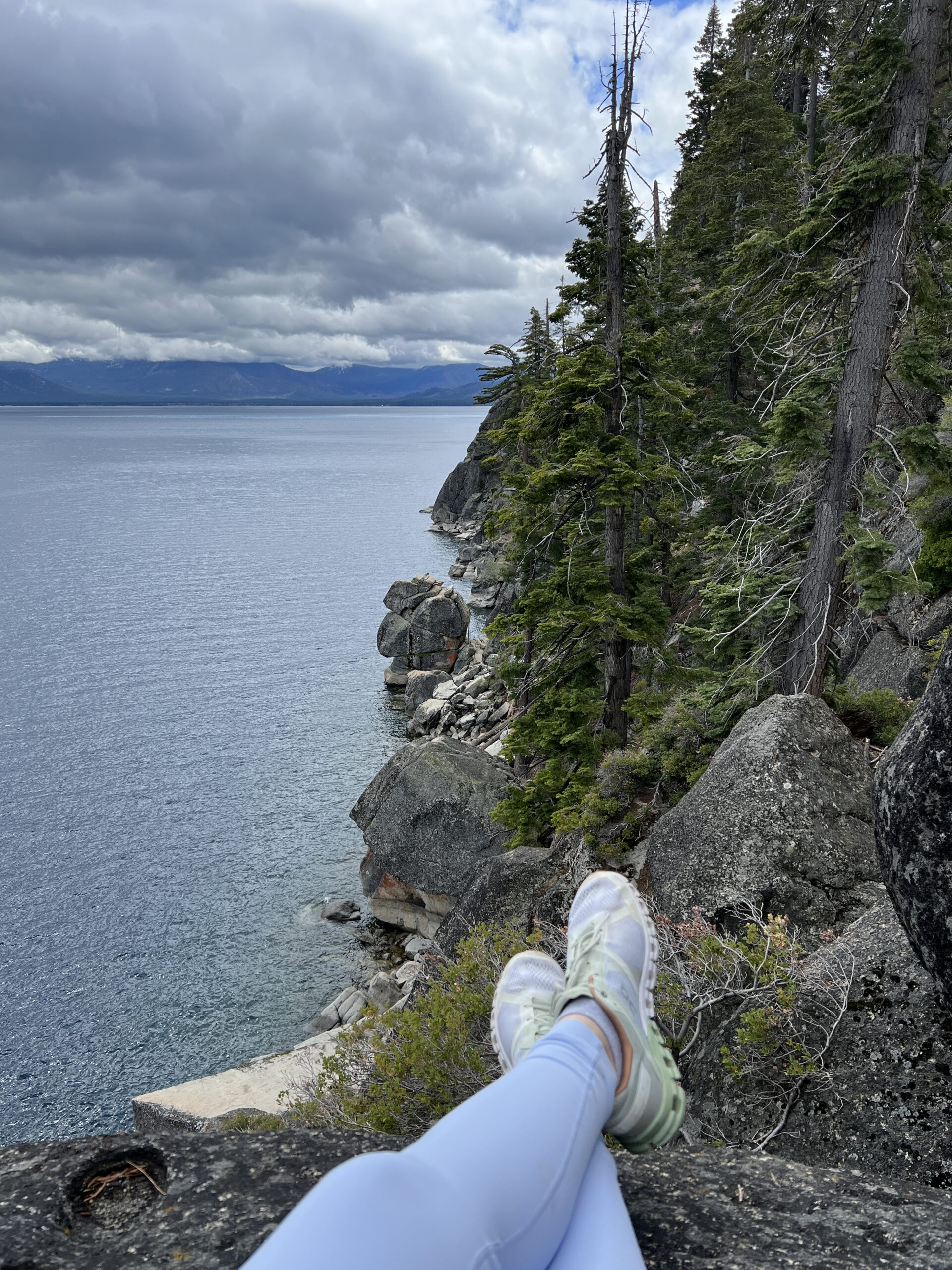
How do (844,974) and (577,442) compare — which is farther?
(577,442)

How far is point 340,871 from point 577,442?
53.2ft

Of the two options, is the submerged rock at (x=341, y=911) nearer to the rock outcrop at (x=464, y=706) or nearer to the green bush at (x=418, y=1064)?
the rock outcrop at (x=464, y=706)

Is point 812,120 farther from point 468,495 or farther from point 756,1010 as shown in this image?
point 468,495

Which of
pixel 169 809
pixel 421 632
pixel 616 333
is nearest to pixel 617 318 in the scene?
pixel 616 333

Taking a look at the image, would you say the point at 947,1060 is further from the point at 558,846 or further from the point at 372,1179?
the point at 558,846

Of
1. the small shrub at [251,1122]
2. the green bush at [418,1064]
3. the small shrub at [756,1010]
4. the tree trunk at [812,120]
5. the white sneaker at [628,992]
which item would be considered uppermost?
the tree trunk at [812,120]

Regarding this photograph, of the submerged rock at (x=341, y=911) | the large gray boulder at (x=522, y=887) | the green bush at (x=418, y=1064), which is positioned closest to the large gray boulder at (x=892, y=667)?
the large gray boulder at (x=522, y=887)

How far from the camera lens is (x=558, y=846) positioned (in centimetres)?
1360

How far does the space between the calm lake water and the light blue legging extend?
56.5 feet

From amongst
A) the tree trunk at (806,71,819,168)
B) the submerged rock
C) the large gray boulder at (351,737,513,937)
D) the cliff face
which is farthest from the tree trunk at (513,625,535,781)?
the cliff face

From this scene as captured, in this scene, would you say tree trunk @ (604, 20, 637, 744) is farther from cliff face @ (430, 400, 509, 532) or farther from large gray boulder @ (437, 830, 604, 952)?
cliff face @ (430, 400, 509, 532)

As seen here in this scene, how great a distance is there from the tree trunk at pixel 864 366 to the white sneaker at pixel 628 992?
6760 millimetres

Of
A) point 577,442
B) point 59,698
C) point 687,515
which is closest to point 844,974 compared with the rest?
point 577,442

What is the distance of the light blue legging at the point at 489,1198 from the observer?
1801 mm
